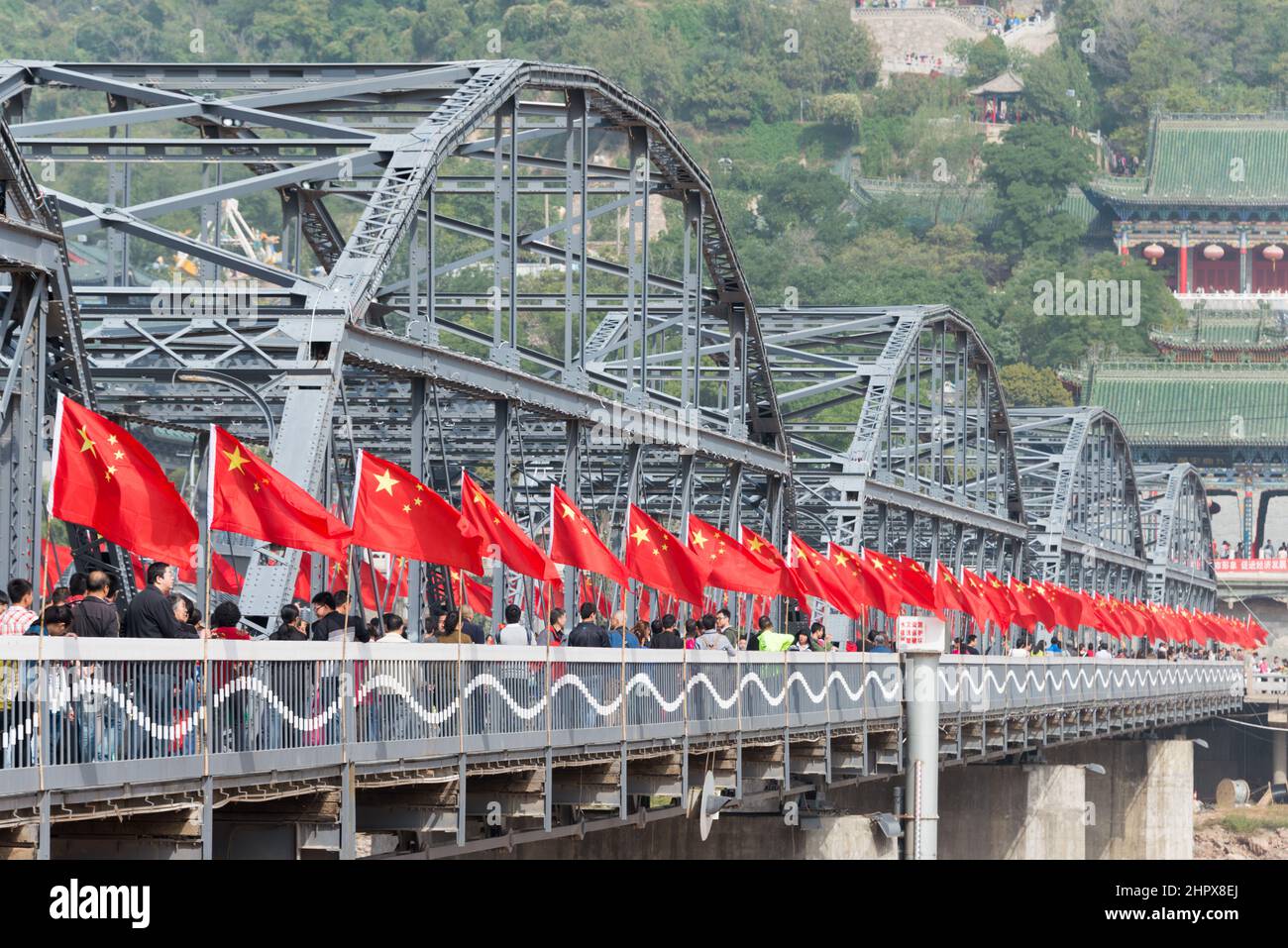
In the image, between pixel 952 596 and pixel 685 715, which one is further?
pixel 952 596

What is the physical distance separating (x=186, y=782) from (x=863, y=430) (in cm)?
3672

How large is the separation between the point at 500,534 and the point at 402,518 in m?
2.24

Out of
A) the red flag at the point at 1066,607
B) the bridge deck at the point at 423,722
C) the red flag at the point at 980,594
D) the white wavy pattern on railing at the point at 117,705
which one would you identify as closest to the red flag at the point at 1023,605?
the red flag at the point at 1066,607

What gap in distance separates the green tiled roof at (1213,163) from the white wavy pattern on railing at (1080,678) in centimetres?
7525

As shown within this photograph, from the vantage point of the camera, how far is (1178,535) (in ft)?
361

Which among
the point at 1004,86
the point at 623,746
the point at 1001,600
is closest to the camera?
the point at 623,746

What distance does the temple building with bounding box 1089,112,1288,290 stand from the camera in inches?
6043

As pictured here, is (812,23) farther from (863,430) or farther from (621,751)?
(621,751)

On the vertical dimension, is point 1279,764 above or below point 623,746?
below

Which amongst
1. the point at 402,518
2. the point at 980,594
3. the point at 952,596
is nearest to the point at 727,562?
the point at 402,518

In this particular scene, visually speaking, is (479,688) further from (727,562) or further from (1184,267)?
(1184,267)

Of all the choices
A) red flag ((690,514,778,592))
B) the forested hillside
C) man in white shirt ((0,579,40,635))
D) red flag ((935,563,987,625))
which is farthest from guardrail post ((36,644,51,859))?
the forested hillside

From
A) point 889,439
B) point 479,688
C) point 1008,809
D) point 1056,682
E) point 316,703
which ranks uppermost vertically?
point 889,439

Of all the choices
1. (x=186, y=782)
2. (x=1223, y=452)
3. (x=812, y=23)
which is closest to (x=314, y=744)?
(x=186, y=782)
